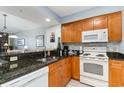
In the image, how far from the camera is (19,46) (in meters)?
4.18

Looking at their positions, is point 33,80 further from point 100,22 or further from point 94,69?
point 100,22

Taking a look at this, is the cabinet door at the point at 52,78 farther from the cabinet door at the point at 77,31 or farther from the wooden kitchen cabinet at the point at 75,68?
the cabinet door at the point at 77,31

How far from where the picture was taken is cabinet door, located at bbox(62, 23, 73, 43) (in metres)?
3.30

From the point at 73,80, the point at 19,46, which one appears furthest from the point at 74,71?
the point at 19,46

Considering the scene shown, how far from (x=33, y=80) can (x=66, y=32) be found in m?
2.45

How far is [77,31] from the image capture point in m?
3.11

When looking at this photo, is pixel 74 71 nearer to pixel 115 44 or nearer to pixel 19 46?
pixel 115 44

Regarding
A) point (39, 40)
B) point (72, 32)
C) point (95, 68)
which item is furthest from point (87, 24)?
point (39, 40)

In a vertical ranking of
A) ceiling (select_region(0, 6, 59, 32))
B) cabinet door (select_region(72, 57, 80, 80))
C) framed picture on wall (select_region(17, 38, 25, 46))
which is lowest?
cabinet door (select_region(72, 57, 80, 80))

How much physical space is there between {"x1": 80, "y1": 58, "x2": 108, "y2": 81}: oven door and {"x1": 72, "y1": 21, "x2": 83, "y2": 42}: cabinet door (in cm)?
81

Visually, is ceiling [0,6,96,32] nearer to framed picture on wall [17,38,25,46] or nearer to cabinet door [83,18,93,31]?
cabinet door [83,18,93,31]

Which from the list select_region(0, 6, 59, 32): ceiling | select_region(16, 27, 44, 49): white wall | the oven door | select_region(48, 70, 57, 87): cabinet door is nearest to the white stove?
the oven door
